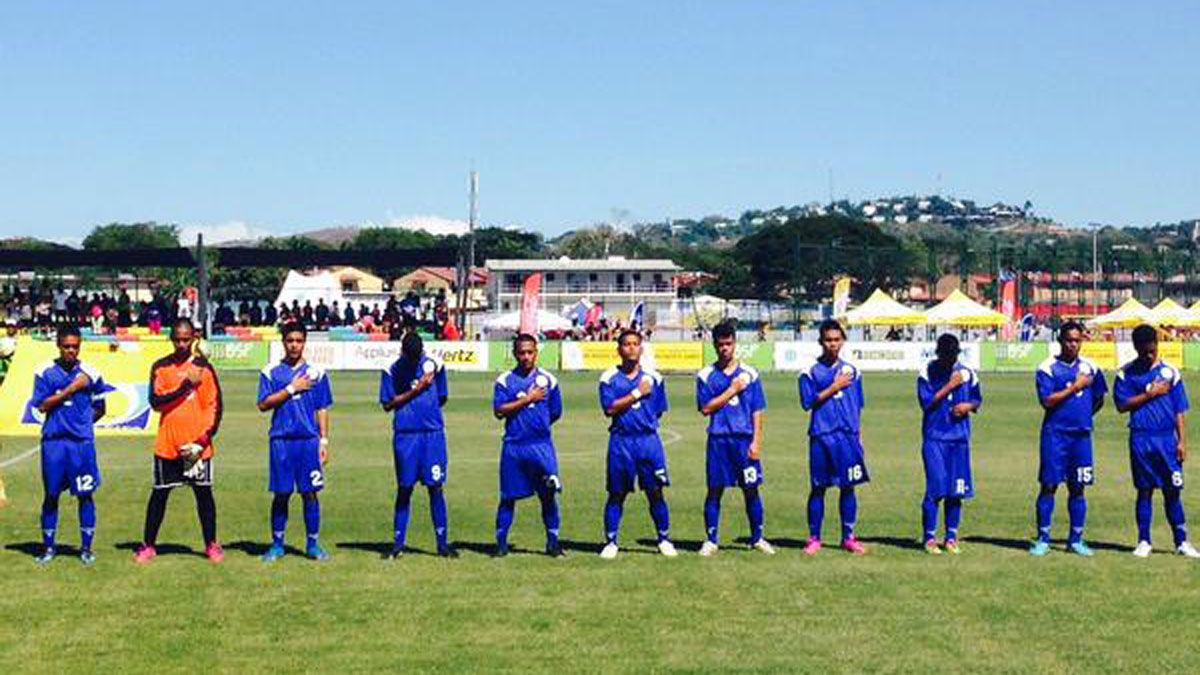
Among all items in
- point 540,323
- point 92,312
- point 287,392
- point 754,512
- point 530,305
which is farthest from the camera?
point 540,323

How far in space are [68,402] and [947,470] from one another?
25.4 ft

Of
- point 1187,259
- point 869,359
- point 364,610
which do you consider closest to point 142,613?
point 364,610

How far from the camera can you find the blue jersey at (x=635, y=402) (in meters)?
13.6

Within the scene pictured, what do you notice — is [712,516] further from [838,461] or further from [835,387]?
[835,387]

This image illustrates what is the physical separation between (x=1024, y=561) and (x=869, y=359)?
4077cm

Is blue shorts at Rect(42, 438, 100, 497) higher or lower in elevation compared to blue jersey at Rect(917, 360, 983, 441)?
lower

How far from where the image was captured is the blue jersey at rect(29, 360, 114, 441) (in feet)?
44.3

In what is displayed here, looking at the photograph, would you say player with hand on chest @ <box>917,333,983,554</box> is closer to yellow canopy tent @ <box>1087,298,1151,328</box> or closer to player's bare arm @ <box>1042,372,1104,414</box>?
player's bare arm @ <box>1042,372,1104,414</box>

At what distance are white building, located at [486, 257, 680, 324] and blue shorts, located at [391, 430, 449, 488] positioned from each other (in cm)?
12446

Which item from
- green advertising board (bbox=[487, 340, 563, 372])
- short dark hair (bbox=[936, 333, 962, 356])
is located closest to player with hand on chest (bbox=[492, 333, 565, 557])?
short dark hair (bbox=[936, 333, 962, 356])

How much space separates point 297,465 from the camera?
13.5 metres

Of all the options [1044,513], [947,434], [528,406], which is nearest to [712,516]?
[528,406]

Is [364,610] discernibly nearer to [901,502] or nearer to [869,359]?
[901,502]

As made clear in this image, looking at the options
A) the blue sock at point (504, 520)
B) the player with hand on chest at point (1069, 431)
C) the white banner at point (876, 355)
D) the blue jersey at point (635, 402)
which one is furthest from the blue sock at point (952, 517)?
the white banner at point (876, 355)
